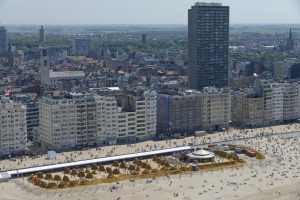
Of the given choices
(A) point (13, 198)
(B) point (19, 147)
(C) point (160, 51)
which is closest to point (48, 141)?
(B) point (19, 147)

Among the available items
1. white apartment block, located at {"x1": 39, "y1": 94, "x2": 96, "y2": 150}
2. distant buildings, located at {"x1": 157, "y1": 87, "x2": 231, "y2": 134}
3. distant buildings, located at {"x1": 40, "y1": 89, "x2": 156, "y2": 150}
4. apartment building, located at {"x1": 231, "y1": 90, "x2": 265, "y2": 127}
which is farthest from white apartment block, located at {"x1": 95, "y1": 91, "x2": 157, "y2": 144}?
apartment building, located at {"x1": 231, "y1": 90, "x2": 265, "y2": 127}

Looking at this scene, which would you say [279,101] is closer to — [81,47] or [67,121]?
[67,121]

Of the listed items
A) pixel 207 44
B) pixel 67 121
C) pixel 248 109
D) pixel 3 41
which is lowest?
pixel 248 109

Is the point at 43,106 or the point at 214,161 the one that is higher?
the point at 43,106

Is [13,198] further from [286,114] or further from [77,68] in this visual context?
[77,68]

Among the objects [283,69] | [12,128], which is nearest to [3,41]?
[283,69]
